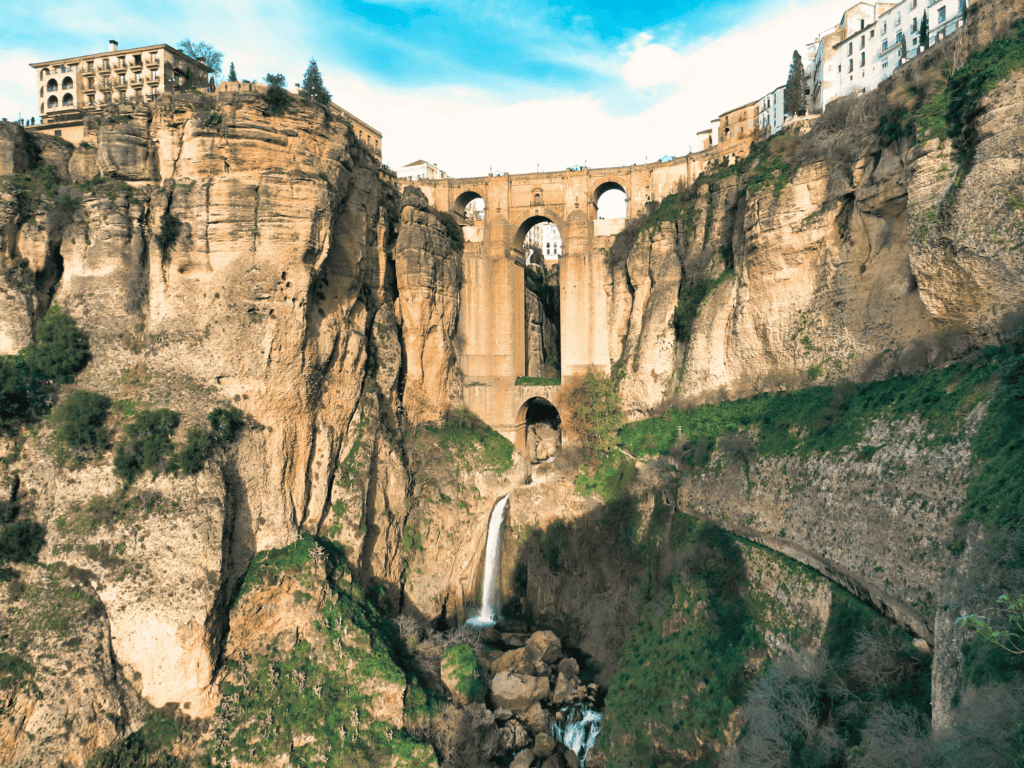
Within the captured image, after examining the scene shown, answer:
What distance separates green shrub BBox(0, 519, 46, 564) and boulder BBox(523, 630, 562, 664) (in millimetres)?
14868

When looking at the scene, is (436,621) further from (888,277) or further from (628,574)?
(888,277)

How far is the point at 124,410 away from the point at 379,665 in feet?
34.8

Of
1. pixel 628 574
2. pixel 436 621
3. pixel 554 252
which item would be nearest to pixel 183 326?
pixel 436 621

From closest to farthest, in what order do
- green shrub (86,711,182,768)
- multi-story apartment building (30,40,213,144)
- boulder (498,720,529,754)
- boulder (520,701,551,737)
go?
green shrub (86,711,182,768) → boulder (498,720,529,754) → boulder (520,701,551,737) → multi-story apartment building (30,40,213,144)

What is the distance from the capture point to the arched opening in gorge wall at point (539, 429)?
31594 mm

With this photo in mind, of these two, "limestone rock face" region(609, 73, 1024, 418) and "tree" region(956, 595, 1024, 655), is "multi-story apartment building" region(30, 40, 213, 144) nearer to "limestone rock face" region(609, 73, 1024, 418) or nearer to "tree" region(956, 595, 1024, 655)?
"limestone rock face" region(609, 73, 1024, 418)

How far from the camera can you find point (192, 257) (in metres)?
20.2

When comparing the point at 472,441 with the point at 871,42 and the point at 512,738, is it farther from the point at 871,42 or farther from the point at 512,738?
the point at 871,42

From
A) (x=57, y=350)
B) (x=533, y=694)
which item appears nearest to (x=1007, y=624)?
(x=533, y=694)

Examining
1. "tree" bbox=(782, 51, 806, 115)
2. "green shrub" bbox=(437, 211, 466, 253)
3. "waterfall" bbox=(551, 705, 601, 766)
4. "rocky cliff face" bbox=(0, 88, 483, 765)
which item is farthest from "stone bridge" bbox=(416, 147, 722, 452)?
"waterfall" bbox=(551, 705, 601, 766)

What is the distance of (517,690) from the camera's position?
20.0m

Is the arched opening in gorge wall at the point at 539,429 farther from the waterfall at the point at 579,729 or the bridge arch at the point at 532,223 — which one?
the waterfall at the point at 579,729

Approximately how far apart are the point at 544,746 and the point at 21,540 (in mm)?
15110

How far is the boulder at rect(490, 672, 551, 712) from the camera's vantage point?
19.9 m
